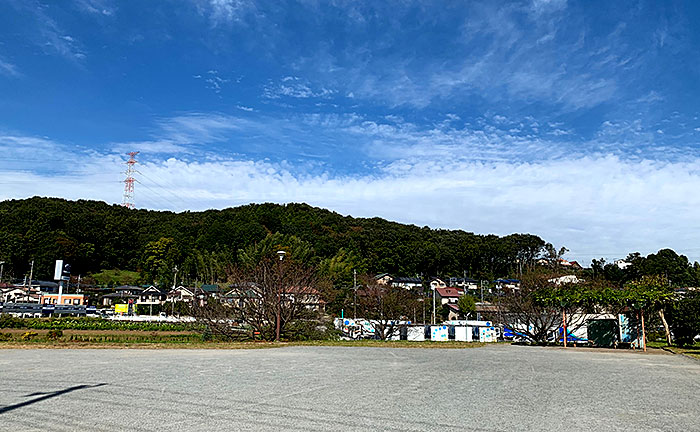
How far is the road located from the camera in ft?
17.8

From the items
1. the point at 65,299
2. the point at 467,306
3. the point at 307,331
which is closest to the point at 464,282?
the point at 467,306

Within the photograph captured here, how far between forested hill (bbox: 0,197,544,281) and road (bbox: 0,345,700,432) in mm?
56267

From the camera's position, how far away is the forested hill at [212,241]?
80.9 metres

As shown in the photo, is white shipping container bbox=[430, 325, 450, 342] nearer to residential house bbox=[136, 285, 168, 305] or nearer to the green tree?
the green tree

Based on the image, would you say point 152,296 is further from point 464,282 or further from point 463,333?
point 463,333

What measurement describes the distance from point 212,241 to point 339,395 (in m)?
80.3

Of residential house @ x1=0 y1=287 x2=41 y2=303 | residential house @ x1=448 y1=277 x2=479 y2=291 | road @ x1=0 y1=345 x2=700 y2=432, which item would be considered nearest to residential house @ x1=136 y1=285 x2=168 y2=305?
residential house @ x1=0 y1=287 x2=41 y2=303

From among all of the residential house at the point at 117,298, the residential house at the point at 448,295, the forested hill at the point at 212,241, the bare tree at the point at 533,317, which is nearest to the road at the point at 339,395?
the bare tree at the point at 533,317

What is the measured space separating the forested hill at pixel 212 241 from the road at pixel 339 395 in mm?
56267

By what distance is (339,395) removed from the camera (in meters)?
7.03

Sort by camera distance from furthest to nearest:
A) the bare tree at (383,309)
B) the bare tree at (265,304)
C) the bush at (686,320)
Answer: the bare tree at (383,309) → the bush at (686,320) → the bare tree at (265,304)

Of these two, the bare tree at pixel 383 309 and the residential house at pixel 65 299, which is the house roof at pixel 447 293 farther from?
the residential house at pixel 65 299

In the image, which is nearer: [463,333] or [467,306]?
[463,333]

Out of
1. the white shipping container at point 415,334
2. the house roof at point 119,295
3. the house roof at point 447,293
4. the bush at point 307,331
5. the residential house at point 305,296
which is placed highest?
the house roof at point 447,293
